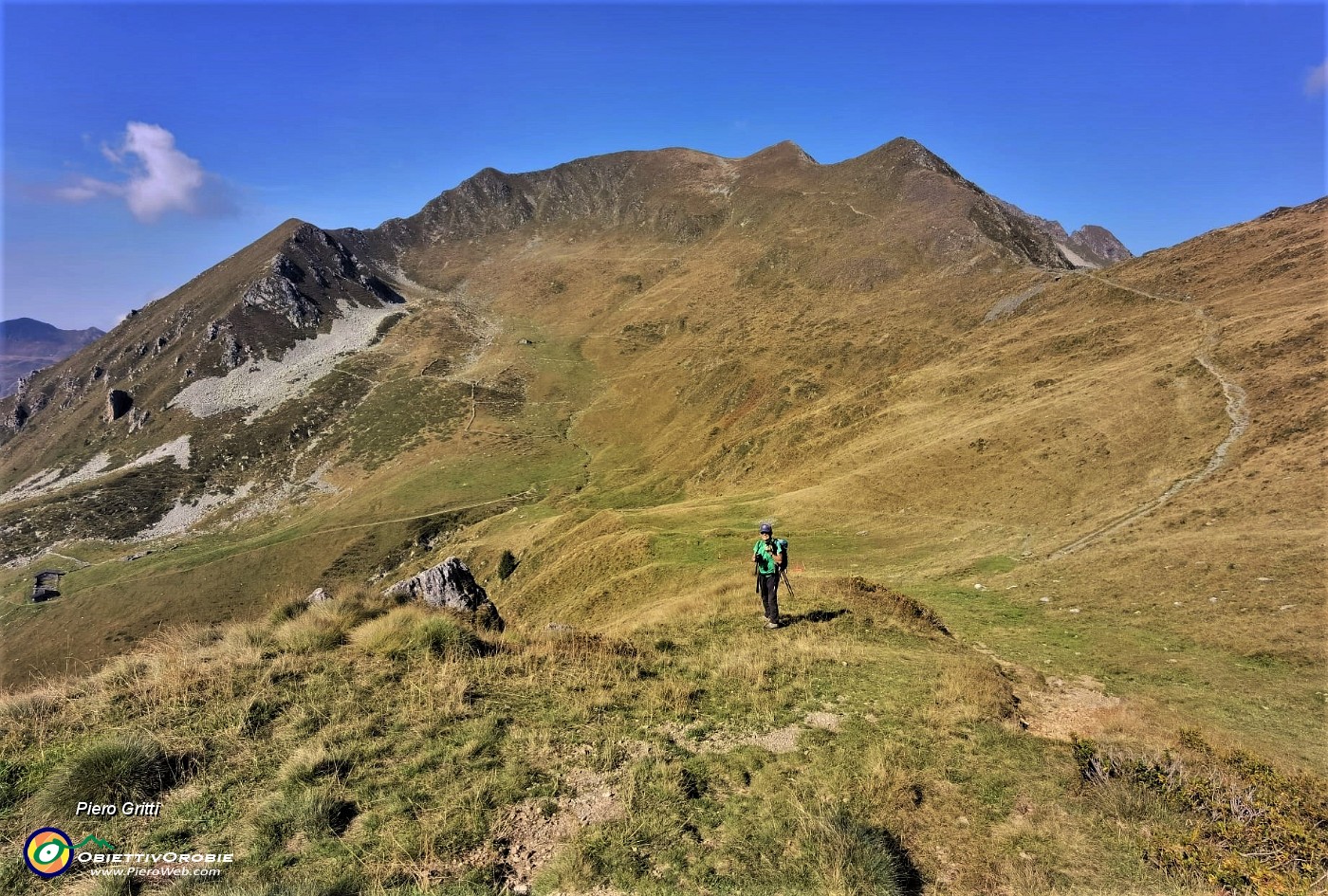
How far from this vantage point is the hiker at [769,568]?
15023 mm

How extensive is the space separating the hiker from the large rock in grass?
288 inches

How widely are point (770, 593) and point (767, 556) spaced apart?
3.36 ft

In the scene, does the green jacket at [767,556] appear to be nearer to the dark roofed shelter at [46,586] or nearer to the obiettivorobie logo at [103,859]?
the obiettivorobie logo at [103,859]

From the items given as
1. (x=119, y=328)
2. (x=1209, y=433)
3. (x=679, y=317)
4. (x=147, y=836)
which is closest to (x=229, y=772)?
(x=147, y=836)

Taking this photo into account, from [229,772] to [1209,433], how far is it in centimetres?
3805

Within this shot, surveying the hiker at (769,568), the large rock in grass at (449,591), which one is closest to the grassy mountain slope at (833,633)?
the hiker at (769,568)

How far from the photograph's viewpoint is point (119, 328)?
15975cm

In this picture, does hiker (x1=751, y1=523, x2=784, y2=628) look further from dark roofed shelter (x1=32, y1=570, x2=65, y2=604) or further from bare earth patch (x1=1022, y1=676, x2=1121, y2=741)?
dark roofed shelter (x1=32, y1=570, x2=65, y2=604)

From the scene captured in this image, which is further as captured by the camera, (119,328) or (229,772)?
(119,328)

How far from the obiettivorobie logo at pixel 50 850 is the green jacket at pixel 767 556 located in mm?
12569

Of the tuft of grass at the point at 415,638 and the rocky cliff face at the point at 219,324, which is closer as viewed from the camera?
the tuft of grass at the point at 415,638

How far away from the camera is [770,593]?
1512 centimetres

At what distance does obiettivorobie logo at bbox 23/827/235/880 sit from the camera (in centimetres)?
594

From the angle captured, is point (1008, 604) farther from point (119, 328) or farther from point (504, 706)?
point (119, 328)
